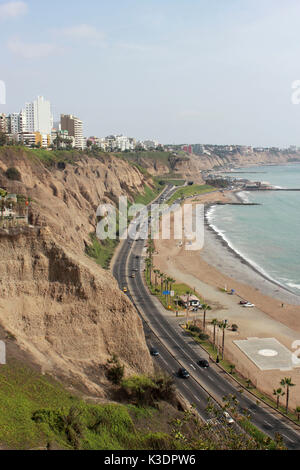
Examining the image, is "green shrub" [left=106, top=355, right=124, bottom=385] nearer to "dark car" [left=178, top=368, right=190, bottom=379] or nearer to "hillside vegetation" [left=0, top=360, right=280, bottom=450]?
"hillside vegetation" [left=0, top=360, right=280, bottom=450]

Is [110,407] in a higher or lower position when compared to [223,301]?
higher

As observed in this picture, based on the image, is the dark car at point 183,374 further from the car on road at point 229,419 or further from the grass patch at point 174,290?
the grass patch at point 174,290

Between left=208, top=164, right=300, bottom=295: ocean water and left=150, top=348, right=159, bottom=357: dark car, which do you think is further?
left=208, top=164, right=300, bottom=295: ocean water

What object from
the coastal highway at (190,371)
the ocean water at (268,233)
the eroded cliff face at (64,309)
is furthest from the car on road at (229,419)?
the ocean water at (268,233)

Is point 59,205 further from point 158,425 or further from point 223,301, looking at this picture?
point 158,425

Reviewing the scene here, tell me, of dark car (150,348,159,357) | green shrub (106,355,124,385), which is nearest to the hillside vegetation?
green shrub (106,355,124,385)

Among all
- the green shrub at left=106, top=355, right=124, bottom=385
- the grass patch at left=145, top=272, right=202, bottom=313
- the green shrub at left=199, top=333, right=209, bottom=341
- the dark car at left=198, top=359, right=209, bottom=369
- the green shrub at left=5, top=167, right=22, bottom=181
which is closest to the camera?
the green shrub at left=106, top=355, right=124, bottom=385

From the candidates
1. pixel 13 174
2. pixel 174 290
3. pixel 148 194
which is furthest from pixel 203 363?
pixel 148 194

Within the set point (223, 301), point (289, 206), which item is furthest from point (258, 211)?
point (223, 301)
